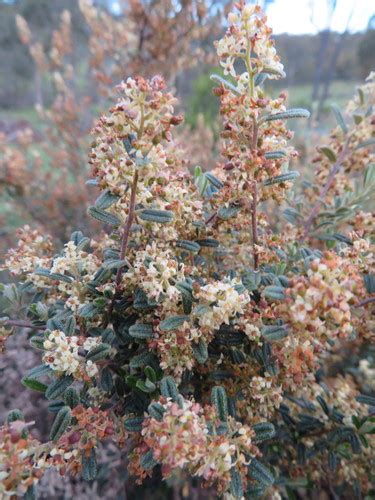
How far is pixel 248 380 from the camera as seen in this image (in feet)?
3.86

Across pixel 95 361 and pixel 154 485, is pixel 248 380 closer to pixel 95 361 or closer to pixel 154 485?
pixel 95 361

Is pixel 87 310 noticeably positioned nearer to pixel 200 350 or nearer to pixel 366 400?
pixel 200 350

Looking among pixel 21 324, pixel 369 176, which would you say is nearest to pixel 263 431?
pixel 21 324

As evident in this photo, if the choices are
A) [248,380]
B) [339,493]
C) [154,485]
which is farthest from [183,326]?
[154,485]

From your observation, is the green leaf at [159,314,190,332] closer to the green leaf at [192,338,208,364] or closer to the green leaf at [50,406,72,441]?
the green leaf at [192,338,208,364]

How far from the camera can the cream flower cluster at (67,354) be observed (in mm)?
978

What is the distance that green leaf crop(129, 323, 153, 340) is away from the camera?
1042mm

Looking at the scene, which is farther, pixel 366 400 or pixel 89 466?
pixel 366 400

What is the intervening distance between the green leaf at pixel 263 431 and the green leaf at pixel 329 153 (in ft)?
3.01

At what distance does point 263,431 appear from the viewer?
3.53 ft

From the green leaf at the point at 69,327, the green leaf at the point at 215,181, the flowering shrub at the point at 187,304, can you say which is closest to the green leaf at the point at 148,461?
the flowering shrub at the point at 187,304

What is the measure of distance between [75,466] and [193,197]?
757 mm

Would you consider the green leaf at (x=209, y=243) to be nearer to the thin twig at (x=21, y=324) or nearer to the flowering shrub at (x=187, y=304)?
the flowering shrub at (x=187, y=304)

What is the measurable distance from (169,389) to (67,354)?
0.26 m
